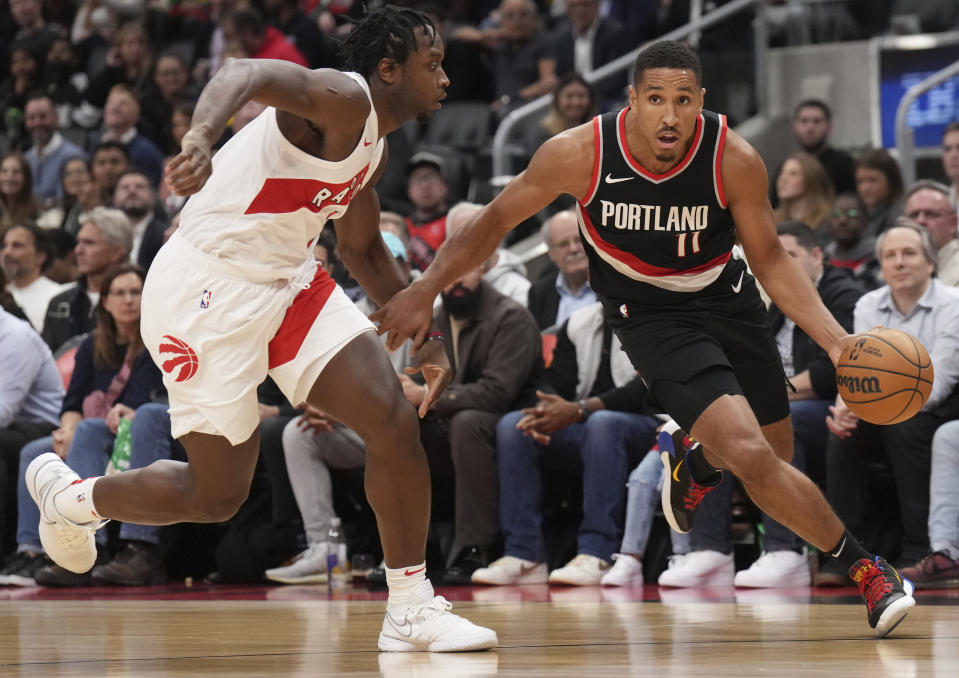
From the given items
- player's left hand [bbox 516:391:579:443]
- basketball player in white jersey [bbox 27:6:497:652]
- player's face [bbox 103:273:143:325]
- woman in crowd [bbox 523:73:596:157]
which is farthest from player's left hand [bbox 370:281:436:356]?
woman in crowd [bbox 523:73:596:157]

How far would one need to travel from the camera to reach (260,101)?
3.80 metres

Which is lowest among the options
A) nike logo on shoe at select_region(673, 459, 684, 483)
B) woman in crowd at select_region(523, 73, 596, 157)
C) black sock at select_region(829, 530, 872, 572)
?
black sock at select_region(829, 530, 872, 572)

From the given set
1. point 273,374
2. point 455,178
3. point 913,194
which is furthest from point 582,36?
point 273,374

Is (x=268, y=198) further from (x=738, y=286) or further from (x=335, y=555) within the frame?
(x=335, y=555)

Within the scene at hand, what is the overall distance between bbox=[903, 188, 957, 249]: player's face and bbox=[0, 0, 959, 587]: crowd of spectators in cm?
1

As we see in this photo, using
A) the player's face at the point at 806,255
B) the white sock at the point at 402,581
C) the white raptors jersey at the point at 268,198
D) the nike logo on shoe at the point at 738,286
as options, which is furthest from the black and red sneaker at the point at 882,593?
the player's face at the point at 806,255

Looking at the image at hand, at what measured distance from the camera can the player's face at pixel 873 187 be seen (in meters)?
8.35

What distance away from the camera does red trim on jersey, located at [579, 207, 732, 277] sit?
464 cm

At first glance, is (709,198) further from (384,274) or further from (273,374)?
(273,374)

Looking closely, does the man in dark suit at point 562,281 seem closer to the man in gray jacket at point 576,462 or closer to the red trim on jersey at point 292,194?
the man in gray jacket at point 576,462

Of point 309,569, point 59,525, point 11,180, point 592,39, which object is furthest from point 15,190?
point 59,525

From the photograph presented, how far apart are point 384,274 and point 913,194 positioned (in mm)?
3976

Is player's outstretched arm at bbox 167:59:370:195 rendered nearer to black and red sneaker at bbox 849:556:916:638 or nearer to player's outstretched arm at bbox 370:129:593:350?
player's outstretched arm at bbox 370:129:593:350

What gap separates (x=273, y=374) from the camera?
168 inches
